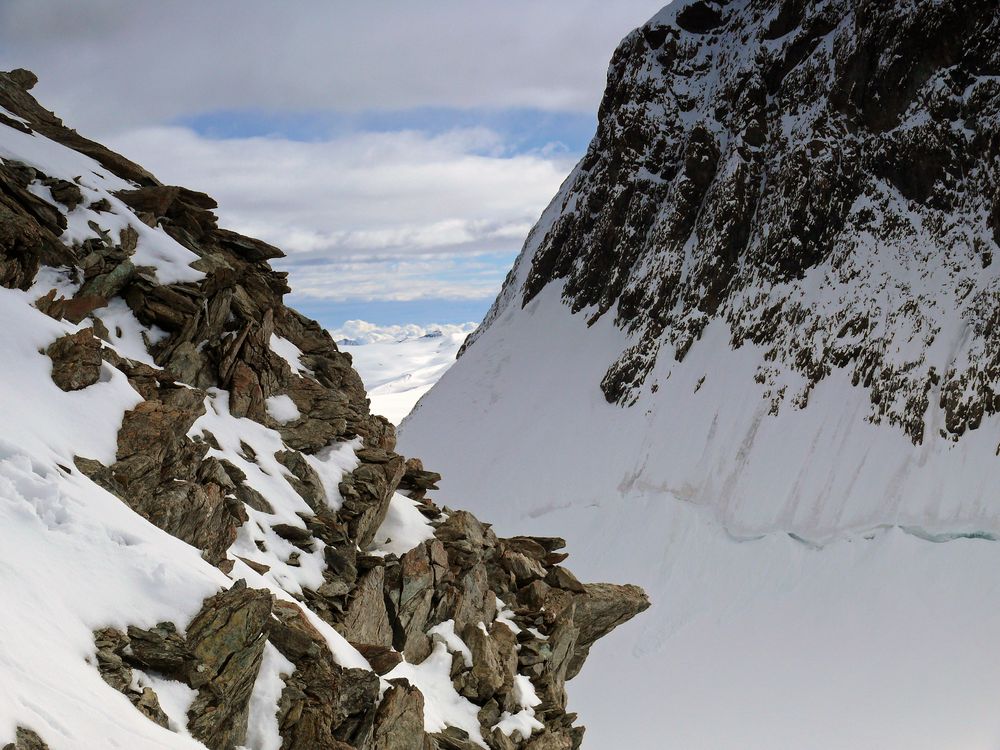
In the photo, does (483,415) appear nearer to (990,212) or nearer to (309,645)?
(990,212)

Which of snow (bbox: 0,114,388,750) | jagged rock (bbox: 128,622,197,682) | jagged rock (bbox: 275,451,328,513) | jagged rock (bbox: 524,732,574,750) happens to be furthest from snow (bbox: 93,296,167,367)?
jagged rock (bbox: 524,732,574,750)

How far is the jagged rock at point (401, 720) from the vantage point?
49.9 feet

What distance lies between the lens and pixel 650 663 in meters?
50.2

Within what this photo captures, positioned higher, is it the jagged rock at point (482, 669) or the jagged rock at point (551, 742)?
the jagged rock at point (482, 669)

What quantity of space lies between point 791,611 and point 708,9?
48.9 m

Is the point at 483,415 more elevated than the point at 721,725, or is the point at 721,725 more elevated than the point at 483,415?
the point at 483,415

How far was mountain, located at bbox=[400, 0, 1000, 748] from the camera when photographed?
155ft

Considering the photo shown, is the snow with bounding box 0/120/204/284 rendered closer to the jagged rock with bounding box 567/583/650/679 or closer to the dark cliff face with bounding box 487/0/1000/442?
the jagged rock with bounding box 567/583/650/679

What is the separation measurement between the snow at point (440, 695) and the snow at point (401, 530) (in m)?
2.47

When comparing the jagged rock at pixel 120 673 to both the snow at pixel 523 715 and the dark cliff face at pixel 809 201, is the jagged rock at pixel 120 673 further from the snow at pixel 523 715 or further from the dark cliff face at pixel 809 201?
the dark cliff face at pixel 809 201

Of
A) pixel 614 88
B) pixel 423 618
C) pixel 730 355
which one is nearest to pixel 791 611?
pixel 730 355

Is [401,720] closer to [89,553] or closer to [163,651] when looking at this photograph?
[163,651]

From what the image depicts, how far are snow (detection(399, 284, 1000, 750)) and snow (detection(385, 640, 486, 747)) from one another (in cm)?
2765

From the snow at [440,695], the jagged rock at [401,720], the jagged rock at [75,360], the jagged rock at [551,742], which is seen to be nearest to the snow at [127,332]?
the jagged rock at [75,360]
